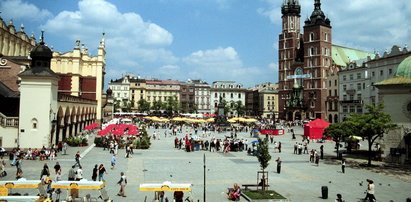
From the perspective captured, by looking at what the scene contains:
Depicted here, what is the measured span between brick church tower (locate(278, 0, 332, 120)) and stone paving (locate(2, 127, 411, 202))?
2803 inches

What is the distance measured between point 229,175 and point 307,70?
85.5 m

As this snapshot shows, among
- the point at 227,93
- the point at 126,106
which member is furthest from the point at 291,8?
the point at 126,106

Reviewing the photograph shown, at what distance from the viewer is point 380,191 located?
706 inches

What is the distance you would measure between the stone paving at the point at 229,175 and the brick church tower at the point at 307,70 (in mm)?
71207

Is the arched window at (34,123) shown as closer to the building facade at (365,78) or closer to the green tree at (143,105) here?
the building facade at (365,78)

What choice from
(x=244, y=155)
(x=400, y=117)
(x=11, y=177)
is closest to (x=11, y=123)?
(x=11, y=177)

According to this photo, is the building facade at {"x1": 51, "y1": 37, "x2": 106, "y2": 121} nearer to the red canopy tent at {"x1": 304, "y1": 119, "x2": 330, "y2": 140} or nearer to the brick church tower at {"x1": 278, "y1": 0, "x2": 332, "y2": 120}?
the red canopy tent at {"x1": 304, "y1": 119, "x2": 330, "y2": 140}

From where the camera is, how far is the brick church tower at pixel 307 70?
96.1 m

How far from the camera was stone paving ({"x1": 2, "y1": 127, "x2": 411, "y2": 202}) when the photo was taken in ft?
55.4

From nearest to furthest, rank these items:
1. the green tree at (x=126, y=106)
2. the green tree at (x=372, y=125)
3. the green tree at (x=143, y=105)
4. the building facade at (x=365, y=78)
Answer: the green tree at (x=372, y=125)
the building facade at (x=365, y=78)
the green tree at (x=143, y=105)
the green tree at (x=126, y=106)

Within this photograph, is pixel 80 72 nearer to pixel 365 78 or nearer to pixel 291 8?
pixel 365 78

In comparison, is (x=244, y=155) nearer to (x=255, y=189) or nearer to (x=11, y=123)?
(x=255, y=189)

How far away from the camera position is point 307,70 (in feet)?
327

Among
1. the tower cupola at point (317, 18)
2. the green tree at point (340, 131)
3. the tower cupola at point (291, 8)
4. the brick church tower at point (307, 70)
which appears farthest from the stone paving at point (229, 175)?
the tower cupola at point (291, 8)
